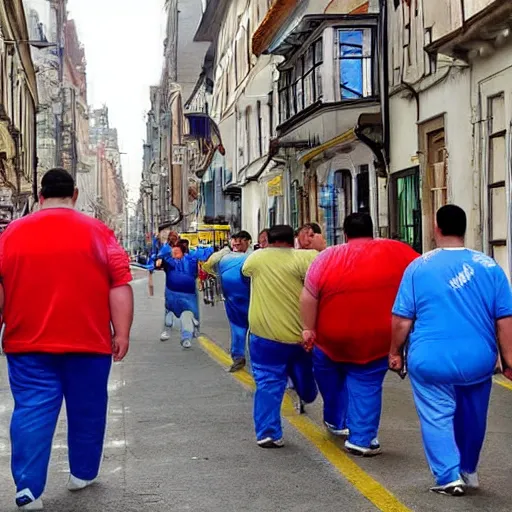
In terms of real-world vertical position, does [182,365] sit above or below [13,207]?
below

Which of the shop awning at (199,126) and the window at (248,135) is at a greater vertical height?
the shop awning at (199,126)

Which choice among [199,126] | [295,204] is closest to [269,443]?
[295,204]

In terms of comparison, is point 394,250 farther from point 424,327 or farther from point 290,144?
point 290,144

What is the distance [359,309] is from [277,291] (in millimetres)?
981

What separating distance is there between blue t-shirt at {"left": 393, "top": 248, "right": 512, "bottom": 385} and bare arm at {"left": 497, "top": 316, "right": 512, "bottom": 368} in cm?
4

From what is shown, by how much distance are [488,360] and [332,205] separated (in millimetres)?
19611

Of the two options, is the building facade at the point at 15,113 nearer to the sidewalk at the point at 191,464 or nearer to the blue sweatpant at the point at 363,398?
the sidewalk at the point at 191,464

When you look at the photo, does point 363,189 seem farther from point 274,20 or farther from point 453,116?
point 453,116

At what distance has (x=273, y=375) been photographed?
23.9 feet

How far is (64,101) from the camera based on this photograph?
320 feet

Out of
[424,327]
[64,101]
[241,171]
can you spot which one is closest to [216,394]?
[424,327]

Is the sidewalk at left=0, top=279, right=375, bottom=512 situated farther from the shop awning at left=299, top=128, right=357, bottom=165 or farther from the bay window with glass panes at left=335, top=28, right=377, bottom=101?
the bay window with glass panes at left=335, top=28, right=377, bottom=101

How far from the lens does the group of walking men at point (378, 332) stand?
5.64m

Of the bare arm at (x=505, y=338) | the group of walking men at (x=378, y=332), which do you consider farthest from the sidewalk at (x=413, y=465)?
the bare arm at (x=505, y=338)
